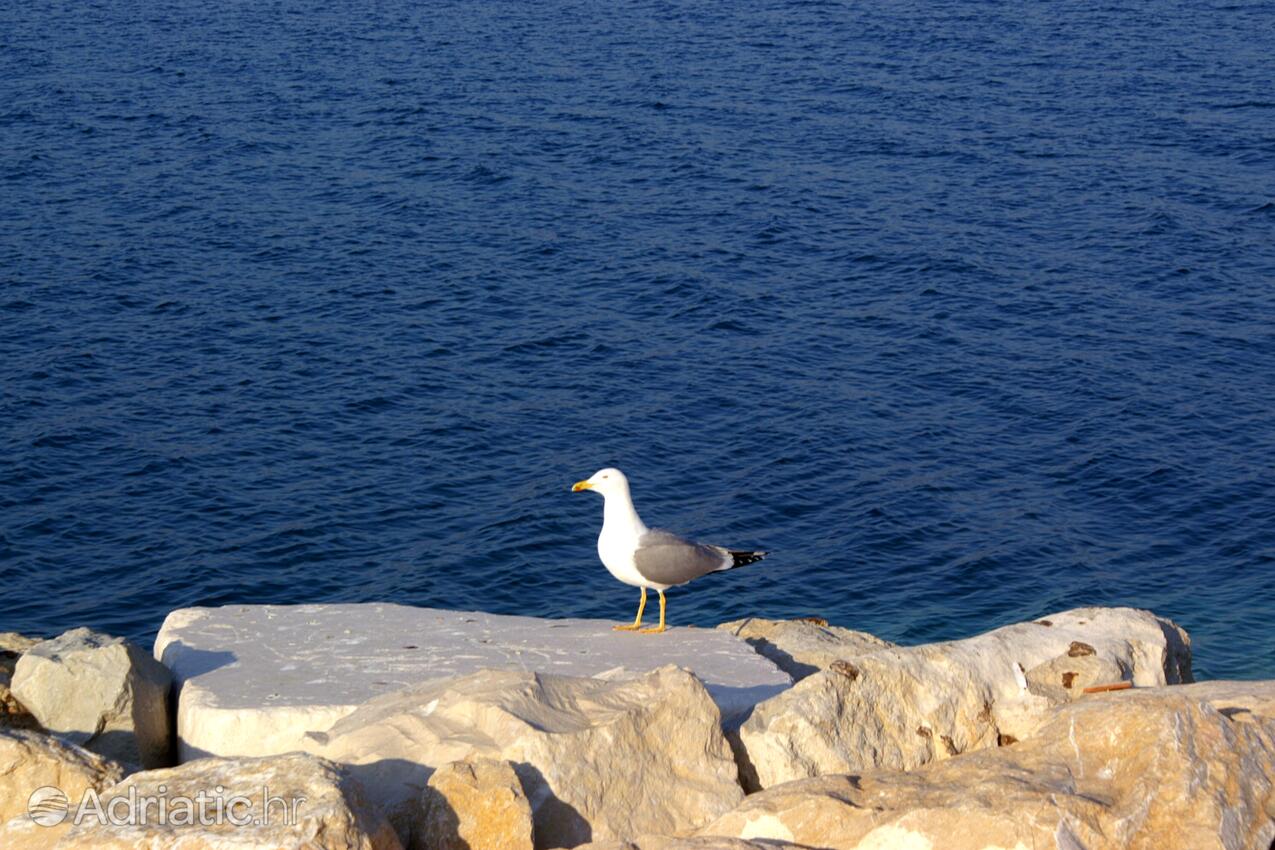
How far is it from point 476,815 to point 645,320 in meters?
23.4

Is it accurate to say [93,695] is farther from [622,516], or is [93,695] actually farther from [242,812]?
[622,516]

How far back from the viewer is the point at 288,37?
52000 millimetres

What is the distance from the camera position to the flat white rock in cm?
1178

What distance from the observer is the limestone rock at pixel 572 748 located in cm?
979

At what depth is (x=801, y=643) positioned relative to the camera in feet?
51.4

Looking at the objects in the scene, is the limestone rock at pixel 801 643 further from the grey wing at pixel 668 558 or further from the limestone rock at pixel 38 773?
the limestone rock at pixel 38 773

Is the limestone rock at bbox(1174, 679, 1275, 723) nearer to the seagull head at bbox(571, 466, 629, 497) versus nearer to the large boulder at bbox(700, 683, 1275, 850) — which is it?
the large boulder at bbox(700, 683, 1275, 850)

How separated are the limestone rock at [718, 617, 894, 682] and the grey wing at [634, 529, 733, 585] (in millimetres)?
801

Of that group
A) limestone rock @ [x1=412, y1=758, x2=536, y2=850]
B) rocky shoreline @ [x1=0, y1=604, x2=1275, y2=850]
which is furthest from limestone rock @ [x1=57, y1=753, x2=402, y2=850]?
limestone rock @ [x1=412, y1=758, x2=536, y2=850]

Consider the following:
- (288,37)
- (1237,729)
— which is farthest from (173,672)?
(288,37)

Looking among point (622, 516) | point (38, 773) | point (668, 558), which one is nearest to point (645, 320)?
point (622, 516)

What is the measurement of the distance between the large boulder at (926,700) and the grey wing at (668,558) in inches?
144

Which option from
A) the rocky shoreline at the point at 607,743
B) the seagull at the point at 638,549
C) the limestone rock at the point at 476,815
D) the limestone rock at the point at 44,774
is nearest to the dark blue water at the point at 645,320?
the seagull at the point at 638,549

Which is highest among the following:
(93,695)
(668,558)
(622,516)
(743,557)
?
(93,695)
